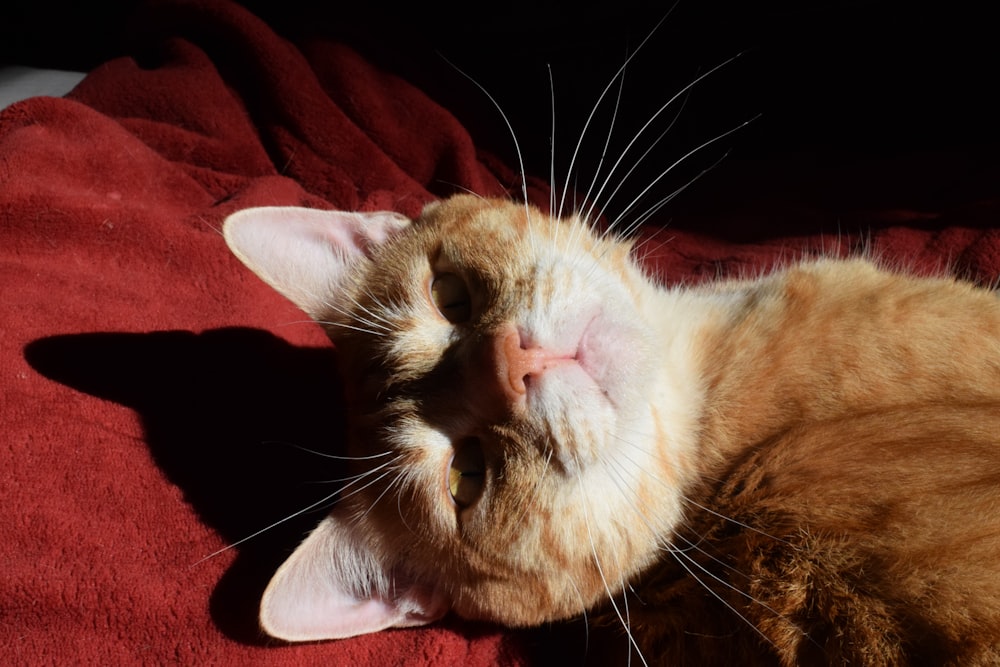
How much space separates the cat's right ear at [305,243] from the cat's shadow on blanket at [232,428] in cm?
31

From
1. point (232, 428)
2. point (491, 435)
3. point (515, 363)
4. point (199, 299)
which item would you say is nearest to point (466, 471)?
point (491, 435)

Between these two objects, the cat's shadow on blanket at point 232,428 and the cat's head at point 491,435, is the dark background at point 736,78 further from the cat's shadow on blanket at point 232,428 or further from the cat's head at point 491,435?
the cat's shadow on blanket at point 232,428

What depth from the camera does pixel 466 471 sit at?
1.49 meters

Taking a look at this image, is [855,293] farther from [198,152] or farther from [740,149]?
[198,152]

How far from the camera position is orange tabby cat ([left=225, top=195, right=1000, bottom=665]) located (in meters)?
1.24

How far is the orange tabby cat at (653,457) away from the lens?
1.24m

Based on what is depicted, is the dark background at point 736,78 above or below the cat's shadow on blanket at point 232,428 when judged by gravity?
above

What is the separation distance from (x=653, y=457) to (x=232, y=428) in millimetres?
1148

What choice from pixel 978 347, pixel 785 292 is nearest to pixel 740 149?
pixel 785 292

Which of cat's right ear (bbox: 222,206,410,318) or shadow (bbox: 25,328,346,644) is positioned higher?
cat's right ear (bbox: 222,206,410,318)

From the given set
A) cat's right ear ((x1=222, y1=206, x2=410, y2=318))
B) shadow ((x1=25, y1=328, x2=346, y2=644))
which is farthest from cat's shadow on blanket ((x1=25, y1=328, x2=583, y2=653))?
cat's right ear ((x1=222, y1=206, x2=410, y2=318))

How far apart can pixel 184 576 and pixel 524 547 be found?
2.64 ft

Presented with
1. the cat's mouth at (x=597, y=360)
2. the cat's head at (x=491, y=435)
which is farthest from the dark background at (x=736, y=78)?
the cat's mouth at (x=597, y=360)

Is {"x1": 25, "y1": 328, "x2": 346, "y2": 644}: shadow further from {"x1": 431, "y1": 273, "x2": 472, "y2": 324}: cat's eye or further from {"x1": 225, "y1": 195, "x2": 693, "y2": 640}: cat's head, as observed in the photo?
{"x1": 431, "y1": 273, "x2": 472, "y2": 324}: cat's eye
